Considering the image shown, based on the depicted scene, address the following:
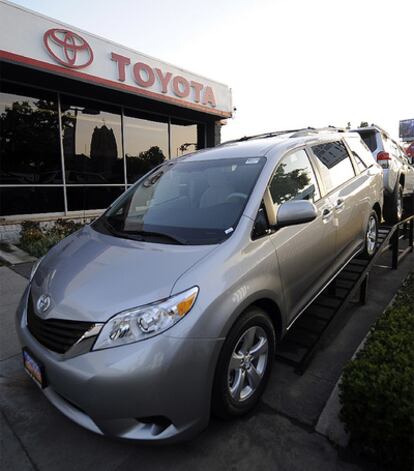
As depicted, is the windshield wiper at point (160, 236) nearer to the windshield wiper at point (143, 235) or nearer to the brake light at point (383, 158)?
the windshield wiper at point (143, 235)

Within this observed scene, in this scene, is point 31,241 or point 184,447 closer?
point 184,447

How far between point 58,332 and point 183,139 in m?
9.81

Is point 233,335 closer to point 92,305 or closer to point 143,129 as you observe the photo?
point 92,305

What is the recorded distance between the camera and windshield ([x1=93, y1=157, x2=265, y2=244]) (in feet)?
7.76

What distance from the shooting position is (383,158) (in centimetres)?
571

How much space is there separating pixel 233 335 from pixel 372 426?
→ 34.3 inches

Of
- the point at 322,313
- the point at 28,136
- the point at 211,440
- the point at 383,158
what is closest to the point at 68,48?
the point at 28,136

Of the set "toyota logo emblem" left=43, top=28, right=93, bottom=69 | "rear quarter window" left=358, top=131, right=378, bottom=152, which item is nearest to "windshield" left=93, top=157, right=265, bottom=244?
"rear quarter window" left=358, top=131, right=378, bottom=152

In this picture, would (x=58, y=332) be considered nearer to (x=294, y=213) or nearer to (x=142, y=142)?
(x=294, y=213)

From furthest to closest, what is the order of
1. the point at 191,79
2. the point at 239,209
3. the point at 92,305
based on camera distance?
the point at 191,79, the point at 239,209, the point at 92,305

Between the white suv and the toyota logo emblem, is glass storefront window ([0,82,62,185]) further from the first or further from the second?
the white suv

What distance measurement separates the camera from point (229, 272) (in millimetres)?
1986

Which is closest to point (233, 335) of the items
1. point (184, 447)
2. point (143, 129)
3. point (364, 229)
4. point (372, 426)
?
point (184, 447)

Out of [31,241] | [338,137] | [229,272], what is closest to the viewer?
[229,272]
